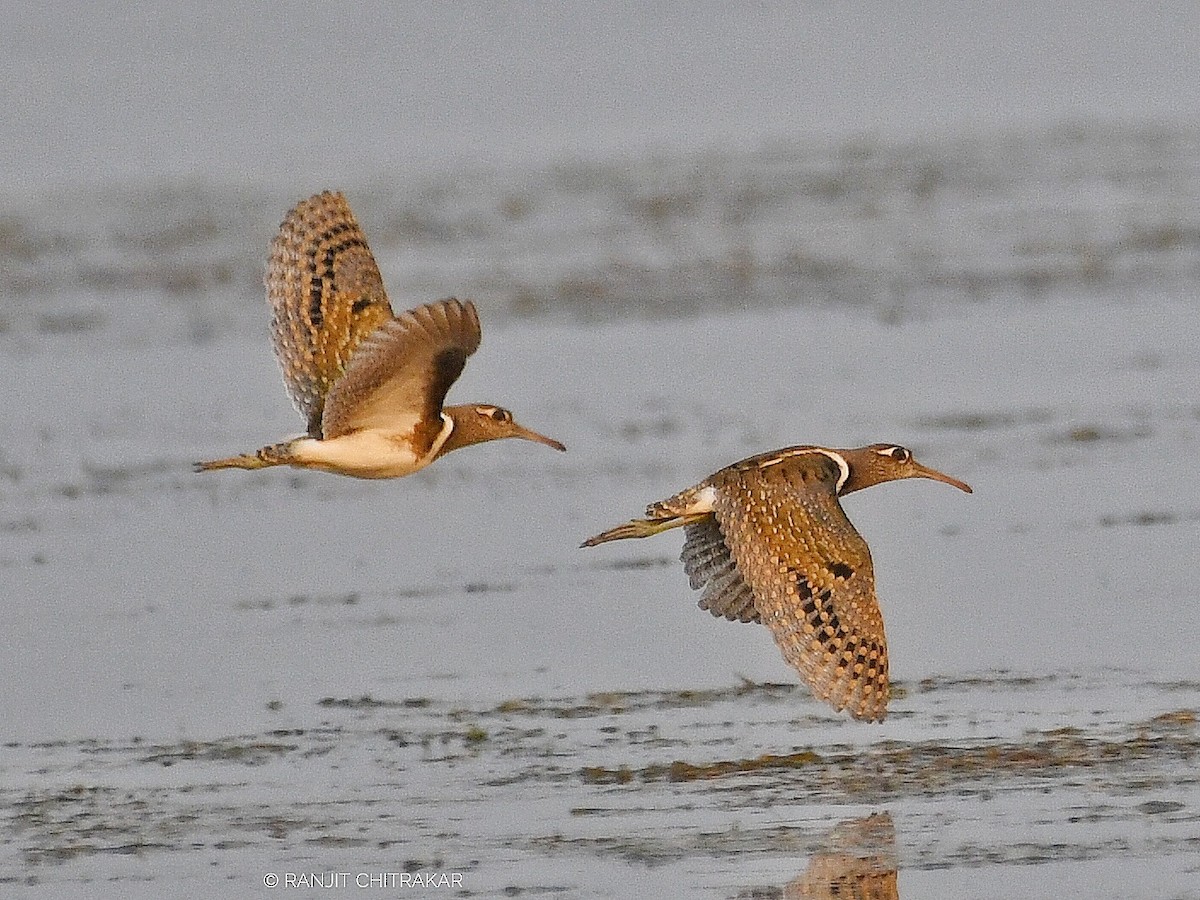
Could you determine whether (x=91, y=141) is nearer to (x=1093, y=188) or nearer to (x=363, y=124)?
(x=363, y=124)

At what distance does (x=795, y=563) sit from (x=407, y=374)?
4.43 feet

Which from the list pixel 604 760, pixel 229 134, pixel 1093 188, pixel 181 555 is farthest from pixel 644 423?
pixel 229 134

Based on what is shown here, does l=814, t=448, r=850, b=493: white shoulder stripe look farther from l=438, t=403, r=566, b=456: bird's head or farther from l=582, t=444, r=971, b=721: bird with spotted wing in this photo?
l=438, t=403, r=566, b=456: bird's head

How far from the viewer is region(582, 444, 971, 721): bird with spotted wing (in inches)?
364

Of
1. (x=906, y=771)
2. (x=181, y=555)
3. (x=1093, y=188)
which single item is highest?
(x=1093, y=188)

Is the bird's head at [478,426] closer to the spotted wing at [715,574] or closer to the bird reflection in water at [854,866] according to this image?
the spotted wing at [715,574]

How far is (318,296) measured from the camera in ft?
34.3

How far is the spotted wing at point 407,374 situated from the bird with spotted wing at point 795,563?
82 cm

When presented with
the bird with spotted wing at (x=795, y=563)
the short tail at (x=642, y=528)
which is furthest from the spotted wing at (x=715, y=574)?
the short tail at (x=642, y=528)

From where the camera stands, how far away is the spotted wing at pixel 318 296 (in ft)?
34.0

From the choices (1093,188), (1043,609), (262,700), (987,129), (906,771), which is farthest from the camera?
(987,129)

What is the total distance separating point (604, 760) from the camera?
9.62 meters

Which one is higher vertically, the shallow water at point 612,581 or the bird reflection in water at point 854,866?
the shallow water at point 612,581

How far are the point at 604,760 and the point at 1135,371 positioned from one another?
23.4 feet
